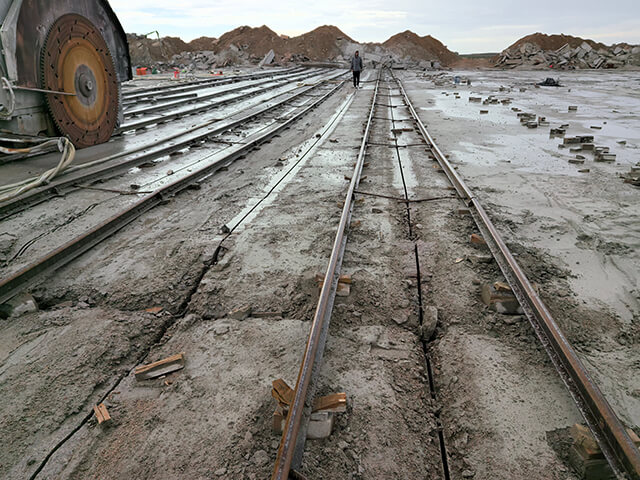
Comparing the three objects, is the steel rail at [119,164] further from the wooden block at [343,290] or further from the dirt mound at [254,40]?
the dirt mound at [254,40]

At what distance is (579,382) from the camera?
99.0 inches

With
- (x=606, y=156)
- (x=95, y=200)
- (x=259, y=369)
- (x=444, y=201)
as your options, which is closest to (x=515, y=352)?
(x=259, y=369)

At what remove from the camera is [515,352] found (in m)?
3.06

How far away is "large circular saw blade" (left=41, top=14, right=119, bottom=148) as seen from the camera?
7133 millimetres

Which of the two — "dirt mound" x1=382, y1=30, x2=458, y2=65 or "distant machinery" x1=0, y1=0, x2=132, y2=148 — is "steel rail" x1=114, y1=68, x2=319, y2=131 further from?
"dirt mound" x1=382, y1=30, x2=458, y2=65

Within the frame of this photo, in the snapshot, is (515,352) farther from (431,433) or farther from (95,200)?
(95,200)

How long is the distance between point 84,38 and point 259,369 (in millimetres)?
7942

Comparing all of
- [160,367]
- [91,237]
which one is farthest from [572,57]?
[160,367]

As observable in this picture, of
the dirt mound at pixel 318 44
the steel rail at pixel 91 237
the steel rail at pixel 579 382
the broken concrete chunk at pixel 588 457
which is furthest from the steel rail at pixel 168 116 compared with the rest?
the dirt mound at pixel 318 44

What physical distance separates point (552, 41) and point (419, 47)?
20703 millimetres

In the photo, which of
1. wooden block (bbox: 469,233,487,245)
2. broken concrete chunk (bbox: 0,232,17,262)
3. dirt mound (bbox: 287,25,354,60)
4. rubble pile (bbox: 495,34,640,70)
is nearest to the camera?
broken concrete chunk (bbox: 0,232,17,262)

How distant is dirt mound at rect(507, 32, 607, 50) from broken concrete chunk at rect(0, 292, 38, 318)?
72.4 metres

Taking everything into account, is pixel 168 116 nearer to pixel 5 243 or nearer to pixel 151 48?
pixel 5 243

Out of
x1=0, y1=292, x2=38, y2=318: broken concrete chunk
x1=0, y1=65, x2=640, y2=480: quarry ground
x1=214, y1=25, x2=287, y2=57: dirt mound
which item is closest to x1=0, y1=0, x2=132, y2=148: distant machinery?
x1=0, y1=65, x2=640, y2=480: quarry ground
